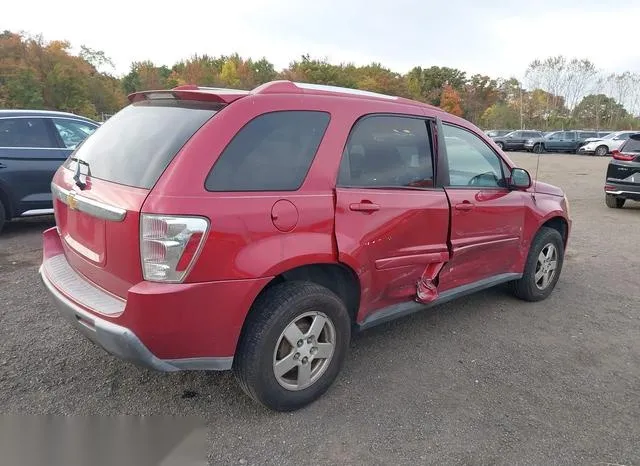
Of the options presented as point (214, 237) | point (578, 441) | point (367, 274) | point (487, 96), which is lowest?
point (578, 441)

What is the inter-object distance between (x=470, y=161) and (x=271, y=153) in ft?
6.29

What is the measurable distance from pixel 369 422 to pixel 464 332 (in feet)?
5.09

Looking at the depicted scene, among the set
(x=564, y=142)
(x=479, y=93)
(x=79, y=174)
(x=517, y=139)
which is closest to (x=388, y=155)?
(x=79, y=174)

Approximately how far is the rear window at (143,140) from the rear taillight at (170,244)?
232mm

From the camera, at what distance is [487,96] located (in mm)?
78875

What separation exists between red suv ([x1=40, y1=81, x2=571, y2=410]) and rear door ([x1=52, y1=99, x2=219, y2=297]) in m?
0.01

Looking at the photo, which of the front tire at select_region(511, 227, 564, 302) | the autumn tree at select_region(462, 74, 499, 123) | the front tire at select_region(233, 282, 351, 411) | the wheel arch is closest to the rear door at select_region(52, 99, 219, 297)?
the front tire at select_region(233, 282, 351, 411)

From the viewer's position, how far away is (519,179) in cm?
414

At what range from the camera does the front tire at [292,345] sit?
2549 millimetres

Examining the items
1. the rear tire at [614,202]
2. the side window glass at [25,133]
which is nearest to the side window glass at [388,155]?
the side window glass at [25,133]

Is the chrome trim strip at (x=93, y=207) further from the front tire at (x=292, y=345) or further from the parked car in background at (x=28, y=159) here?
the parked car in background at (x=28, y=159)

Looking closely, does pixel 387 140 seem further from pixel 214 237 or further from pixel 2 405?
pixel 2 405

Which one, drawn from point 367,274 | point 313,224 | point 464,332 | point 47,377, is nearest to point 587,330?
point 464,332

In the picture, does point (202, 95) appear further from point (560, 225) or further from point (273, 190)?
point (560, 225)
